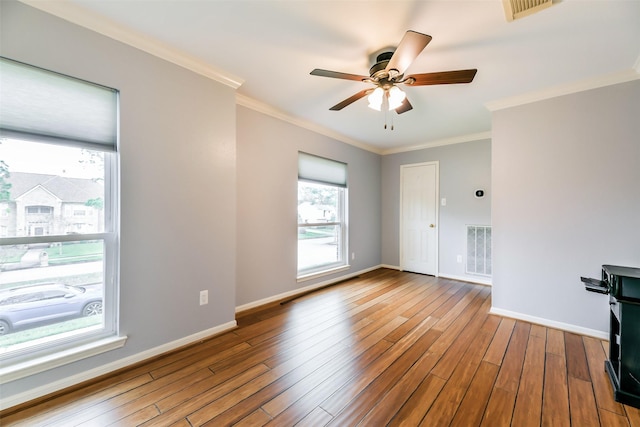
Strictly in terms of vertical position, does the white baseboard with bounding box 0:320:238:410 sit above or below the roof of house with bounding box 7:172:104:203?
below

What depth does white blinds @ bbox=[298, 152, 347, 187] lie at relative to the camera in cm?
360

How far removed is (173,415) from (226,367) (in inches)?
18.1

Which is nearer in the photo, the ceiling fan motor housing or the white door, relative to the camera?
the ceiling fan motor housing

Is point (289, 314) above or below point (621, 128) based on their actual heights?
below

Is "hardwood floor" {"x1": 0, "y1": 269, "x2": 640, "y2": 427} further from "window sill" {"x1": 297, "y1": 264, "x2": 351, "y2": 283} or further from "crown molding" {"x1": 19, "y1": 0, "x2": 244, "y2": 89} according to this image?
"crown molding" {"x1": 19, "y1": 0, "x2": 244, "y2": 89}

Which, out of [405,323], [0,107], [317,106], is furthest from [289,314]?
[0,107]

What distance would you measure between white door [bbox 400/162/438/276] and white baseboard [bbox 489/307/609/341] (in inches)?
64.7

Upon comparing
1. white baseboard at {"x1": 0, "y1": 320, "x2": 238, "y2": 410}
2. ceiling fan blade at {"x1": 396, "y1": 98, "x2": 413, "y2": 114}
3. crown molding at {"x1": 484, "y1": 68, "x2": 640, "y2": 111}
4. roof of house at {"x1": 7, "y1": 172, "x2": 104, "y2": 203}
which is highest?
crown molding at {"x1": 484, "y1": 68, "x2": 640, "y2": 111}

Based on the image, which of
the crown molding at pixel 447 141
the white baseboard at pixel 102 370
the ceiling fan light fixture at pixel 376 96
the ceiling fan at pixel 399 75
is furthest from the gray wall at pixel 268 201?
the crown molding at pixel 447 141

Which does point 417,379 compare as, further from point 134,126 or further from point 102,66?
point 102,66

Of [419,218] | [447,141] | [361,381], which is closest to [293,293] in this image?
[361,381]

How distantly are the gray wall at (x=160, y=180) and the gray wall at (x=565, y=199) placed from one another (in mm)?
3045

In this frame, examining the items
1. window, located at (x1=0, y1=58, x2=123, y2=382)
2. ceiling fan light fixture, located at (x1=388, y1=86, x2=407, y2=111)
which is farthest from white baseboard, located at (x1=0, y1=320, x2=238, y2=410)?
ceiling fan light fixture, located at (x1=388, y1=86, x2=407, y2=111)

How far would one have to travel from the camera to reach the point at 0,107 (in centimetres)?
142
